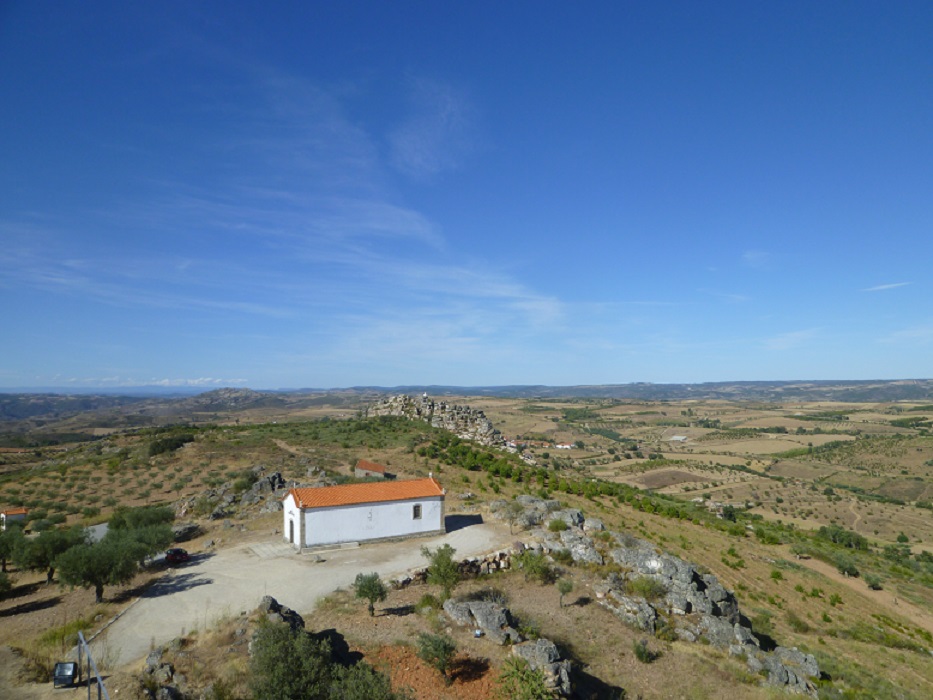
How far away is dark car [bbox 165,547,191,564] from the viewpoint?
76.6 feet

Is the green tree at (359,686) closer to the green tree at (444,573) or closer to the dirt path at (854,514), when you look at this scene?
the green tree at (444,573)

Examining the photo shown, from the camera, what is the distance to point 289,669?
36.4ft

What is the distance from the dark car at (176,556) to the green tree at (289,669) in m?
14.2

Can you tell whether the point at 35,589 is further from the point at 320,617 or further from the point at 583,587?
the point at 583,587

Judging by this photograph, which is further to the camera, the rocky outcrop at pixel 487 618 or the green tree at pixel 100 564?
the green tree at pixel 100 564

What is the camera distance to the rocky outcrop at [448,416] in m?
69.3

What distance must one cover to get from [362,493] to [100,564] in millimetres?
11565

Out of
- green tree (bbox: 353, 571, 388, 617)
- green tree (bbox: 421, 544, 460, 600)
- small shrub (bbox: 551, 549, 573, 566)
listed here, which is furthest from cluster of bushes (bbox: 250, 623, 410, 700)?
small shrub (bbox: 551, 549, 573, 566)

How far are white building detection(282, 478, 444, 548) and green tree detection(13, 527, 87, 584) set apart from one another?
882 centimetres

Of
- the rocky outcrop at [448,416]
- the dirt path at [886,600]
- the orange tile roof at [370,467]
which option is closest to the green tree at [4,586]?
the orange tile roof at [370,467]

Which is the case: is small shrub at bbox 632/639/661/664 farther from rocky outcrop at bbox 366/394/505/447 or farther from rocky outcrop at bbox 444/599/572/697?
rocky outcrop at bbox 366/394/505/447

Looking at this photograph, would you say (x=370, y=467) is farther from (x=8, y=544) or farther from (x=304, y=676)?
(x=304, y=676)

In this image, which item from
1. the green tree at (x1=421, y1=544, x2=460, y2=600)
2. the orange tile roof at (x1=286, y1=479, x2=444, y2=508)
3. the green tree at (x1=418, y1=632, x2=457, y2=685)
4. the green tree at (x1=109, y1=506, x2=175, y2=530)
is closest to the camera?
the green tree at (x1=418, y1=632, x2=457, y2=685)

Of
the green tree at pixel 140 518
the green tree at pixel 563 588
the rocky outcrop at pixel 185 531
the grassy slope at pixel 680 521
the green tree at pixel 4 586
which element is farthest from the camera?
the rocky outcrop at pixel 185 531
